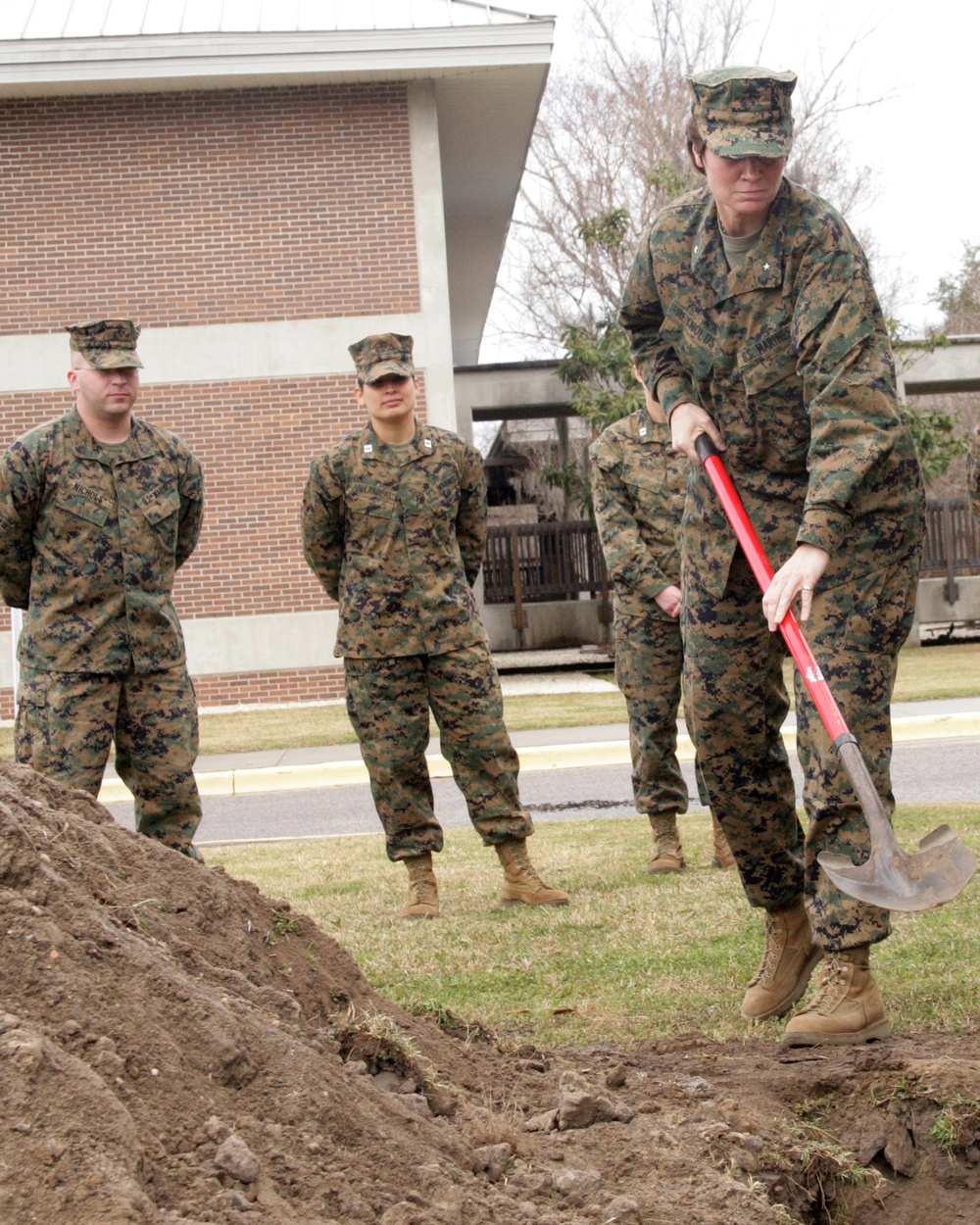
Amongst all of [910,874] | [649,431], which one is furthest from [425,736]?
[910,874]

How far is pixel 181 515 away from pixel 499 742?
1682 mm

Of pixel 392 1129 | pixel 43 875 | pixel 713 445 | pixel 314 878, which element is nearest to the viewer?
pixel 392 1129

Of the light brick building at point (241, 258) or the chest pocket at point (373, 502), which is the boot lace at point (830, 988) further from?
the light brick building at point (241, 258)

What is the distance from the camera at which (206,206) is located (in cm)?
1647

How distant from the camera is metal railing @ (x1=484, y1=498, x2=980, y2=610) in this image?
23125mm

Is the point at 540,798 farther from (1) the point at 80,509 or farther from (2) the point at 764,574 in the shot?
(2) the point at 764,574

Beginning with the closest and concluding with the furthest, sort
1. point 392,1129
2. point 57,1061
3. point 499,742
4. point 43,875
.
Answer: point 57,1061
point 392,1129
point 43,875
point 499,742

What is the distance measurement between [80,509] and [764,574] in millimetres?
2965

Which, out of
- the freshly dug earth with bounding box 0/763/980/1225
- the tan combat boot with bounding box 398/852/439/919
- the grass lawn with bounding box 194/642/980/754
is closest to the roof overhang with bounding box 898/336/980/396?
the grass lawn with bounding box 194/642/980/754

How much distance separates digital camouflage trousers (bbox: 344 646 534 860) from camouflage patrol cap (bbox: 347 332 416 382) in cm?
119

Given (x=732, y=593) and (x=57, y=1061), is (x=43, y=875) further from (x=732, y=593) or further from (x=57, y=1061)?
(x=732, y=593)

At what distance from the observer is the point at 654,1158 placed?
2770 mm

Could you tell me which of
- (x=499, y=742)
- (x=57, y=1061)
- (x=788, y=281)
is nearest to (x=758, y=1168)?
(x=57, y=1061)

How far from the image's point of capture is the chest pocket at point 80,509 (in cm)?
554
